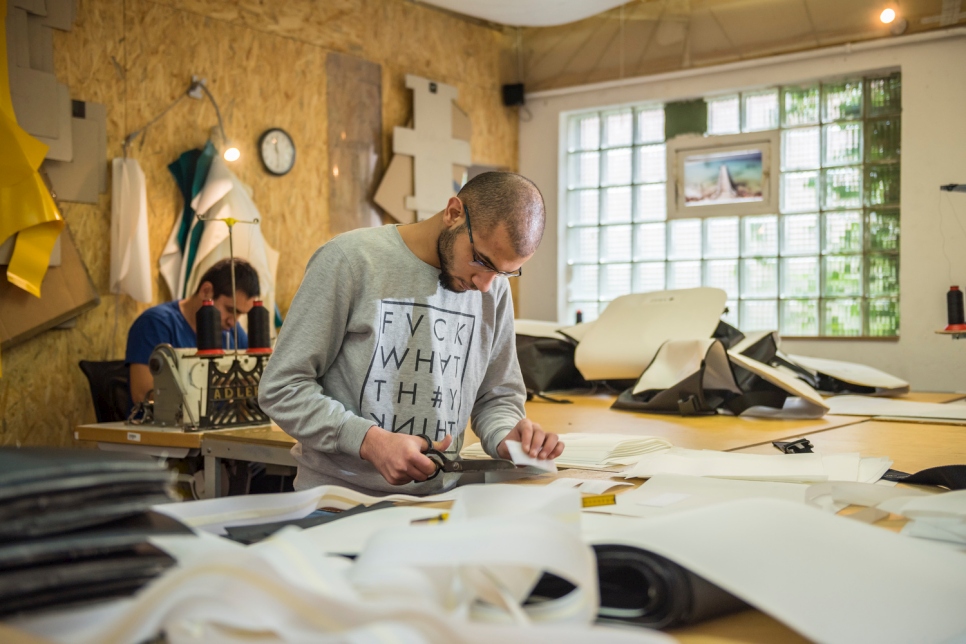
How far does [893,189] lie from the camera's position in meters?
5.71

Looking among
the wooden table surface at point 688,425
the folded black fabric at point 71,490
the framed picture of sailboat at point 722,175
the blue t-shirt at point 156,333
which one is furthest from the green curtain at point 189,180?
the folded black fabric at point 71,490

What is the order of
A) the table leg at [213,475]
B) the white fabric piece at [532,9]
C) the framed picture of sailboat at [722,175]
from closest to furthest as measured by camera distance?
the table leg at [213,475], the white fabric piece at [532,9], the framed picture of sailboat at [722,175]

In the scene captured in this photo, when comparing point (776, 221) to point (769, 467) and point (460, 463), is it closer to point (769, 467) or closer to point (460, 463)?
point (769, 467)

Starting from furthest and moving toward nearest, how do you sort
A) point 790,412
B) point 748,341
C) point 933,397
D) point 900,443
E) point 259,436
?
1. point 933,397
2. point 748,341
3. point 790,412
4. point 259,436
5. point 900,443

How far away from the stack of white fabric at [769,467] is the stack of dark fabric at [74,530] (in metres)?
1.04

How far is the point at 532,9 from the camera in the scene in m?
5.79

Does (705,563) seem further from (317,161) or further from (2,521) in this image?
(317,161)

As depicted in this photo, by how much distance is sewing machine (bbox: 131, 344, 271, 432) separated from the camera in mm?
2641

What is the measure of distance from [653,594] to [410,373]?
1.05 m

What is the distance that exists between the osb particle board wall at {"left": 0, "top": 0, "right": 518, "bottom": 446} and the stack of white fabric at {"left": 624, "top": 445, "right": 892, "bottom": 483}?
12.2 feet

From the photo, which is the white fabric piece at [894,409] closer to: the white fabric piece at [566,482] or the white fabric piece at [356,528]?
the white fabric piece at [566,482]

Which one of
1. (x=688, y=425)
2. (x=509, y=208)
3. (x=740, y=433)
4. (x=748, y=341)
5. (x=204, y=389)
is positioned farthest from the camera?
(x=748, y=341)

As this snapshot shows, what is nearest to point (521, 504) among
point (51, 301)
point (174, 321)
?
point (174, 321)

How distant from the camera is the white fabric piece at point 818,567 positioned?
0.65 m
